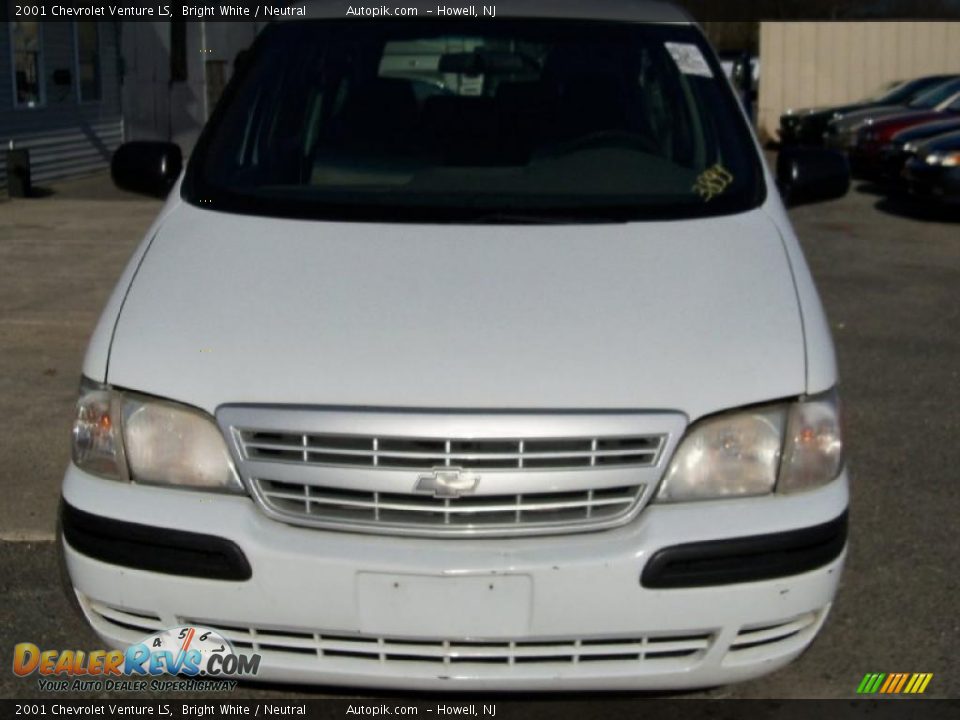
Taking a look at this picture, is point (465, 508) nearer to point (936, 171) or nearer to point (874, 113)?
point (936, 171)

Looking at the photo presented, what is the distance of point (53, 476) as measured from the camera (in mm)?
5273

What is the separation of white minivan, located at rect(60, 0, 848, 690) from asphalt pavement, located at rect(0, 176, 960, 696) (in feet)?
1.22

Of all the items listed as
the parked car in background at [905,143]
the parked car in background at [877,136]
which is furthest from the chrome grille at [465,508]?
the parked car in background at [877,136]

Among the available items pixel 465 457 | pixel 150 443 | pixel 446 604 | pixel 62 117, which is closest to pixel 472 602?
pixel 446 604

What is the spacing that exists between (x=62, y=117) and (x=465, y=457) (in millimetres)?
16589

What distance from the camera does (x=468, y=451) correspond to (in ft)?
9.16

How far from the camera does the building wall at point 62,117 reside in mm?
16469

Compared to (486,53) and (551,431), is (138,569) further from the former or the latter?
(486,53)

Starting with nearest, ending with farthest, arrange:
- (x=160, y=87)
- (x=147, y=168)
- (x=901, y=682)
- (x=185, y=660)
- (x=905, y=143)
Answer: (x=185, y=660) < (x=901, y=682) < (x=147, y=168) < (x=905, y=143) < (x=160, y=87)

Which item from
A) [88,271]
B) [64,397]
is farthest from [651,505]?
[88,271]

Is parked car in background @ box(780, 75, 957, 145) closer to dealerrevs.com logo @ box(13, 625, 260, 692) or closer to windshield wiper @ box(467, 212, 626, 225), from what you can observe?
windshield wiper @ box(467, 212, 626, 225)

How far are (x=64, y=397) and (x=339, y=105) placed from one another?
9.20 ft

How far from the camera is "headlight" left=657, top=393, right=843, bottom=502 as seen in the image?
9.56 ft

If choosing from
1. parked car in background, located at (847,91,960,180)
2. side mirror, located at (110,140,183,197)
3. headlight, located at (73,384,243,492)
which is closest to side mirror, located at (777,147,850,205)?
side mirror, located at (110,140,183,197)
